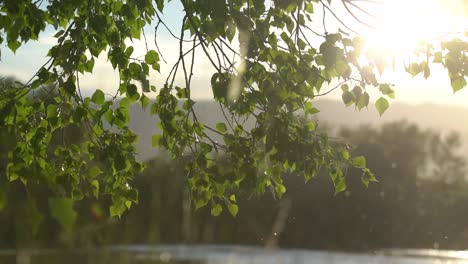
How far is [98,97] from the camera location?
26.0 ft

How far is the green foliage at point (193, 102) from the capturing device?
7.44 meters

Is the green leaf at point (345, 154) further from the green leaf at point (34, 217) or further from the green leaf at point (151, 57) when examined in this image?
the green leaf at point (34, 217)

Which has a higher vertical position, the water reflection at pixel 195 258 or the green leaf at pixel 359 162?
the green leaf at pixel 359 162

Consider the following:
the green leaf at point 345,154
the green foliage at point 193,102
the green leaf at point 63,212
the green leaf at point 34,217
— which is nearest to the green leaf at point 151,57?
the green foliage at point 193,102

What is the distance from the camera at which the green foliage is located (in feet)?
24.4

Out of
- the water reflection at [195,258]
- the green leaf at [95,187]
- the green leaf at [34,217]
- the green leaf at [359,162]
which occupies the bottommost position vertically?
the water reflection at [195,258]

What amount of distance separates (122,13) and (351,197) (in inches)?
2578

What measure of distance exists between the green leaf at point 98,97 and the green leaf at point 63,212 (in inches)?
216

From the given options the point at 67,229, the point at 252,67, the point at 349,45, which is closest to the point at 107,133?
the point at 252,67

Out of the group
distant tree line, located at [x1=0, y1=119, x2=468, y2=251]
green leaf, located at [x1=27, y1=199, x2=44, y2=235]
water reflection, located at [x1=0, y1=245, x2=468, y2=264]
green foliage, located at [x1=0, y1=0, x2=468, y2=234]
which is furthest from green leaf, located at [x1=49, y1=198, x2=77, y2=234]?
distant tree line, located at [x1=0, y1=119, x2=468, y2=251]

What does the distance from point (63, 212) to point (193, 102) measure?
20.0 feet

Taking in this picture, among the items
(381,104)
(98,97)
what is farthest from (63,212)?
(98,97)

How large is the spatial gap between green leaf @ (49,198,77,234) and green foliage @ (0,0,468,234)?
469 cm

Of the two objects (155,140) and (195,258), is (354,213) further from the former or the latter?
(155,140)
